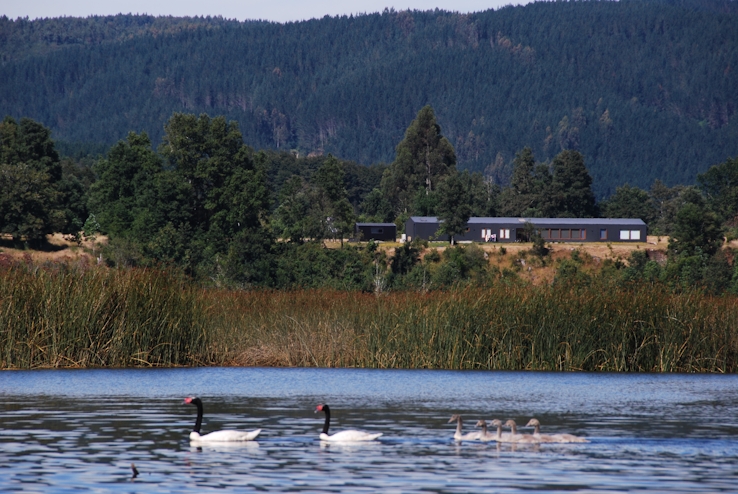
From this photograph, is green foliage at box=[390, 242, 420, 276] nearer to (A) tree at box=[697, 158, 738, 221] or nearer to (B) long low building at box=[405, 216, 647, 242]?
(B) long low building at box=[405, 216, 647, 242]

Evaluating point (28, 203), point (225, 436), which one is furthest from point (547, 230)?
point (225, 436)

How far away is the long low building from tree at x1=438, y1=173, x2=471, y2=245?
5.99 metres

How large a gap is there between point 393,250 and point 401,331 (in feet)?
259

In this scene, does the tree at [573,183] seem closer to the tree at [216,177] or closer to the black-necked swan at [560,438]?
the tree at [216,177]

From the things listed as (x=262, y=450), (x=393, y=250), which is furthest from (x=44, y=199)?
(x=262, y=450)

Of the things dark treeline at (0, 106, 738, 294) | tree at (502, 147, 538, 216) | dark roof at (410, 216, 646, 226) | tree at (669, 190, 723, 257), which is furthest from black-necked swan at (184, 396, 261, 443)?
tree at (502, 147, 538, 216)

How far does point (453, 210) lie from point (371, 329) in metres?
88.3

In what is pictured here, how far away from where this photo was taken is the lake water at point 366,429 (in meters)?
14.4

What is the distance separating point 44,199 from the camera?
9269cm

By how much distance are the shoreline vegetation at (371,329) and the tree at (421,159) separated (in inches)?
5279

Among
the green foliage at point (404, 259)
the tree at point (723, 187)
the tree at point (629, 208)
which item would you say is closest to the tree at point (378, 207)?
the tree at point (629, 208)

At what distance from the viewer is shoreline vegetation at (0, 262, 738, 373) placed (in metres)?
27.4

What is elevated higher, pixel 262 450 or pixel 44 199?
pixel 44 199

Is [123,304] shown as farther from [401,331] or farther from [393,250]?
[393,250]
